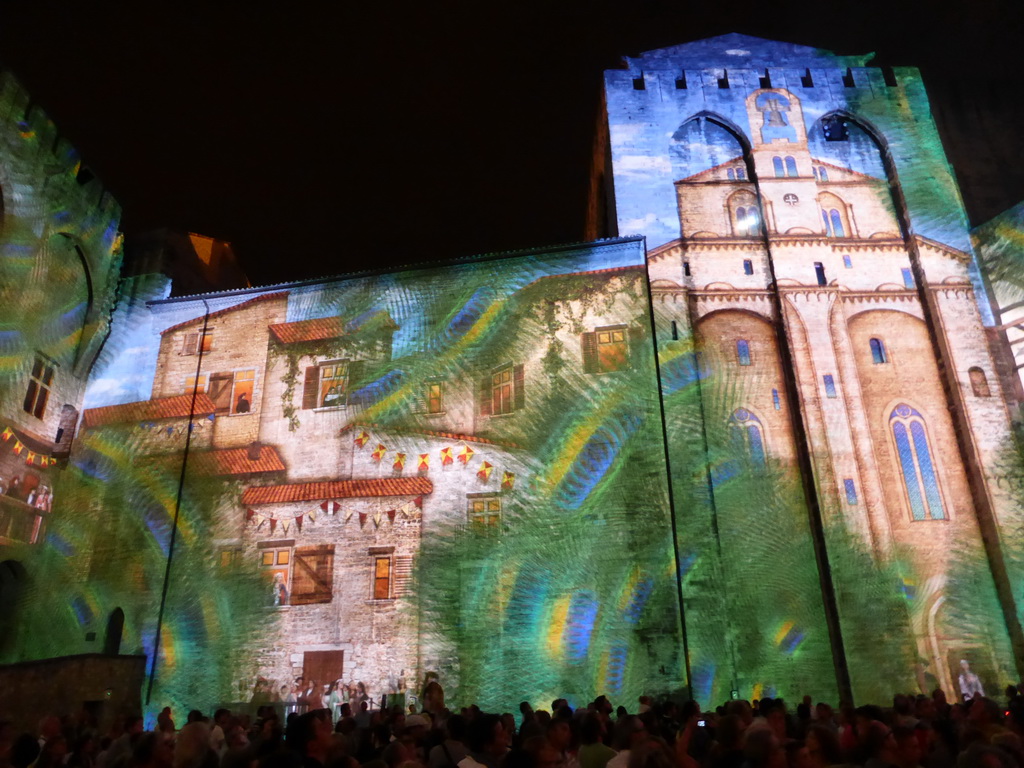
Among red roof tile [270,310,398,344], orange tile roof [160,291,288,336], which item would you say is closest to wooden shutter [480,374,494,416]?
red roof tile [270,310,398,344]

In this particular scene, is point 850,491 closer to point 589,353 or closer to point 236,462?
point 589,353

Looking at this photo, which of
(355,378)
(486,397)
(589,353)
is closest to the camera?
(589,353)

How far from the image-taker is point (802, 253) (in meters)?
19.7

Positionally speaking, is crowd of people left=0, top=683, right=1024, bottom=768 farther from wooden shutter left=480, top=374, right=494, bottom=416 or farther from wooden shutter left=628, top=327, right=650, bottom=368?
wooden shutter left=628, top=327, right=650, bottom=368

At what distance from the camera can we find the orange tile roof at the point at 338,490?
18406 mm

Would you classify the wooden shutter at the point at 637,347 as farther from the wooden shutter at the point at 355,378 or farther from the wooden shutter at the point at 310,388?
the wooden shutter at the point at 310,388

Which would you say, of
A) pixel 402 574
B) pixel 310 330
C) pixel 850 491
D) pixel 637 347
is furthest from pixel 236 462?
pixel 850 491

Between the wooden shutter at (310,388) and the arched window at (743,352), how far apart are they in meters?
11.3

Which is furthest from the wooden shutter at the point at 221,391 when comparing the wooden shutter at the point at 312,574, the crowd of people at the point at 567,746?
the crowd of people at the point at 567,746

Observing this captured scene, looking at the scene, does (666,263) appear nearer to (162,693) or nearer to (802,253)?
(802,253)

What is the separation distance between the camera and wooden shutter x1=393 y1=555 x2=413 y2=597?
57.4ft

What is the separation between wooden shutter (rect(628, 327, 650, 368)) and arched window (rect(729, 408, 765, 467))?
2.68m

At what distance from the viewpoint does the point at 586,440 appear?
59.7ft

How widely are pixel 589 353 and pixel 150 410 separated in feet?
41.4
